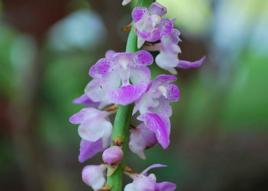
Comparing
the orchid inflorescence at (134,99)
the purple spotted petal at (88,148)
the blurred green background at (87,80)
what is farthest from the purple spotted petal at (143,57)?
the blurred green background at (87,80)

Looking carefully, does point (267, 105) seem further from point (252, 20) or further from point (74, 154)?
point (252, 20)

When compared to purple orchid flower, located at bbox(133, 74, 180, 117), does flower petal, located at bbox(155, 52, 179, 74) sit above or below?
above

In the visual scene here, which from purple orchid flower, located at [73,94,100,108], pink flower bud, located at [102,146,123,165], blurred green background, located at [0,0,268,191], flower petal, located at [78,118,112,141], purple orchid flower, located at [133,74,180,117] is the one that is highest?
purple orchid flower, located at [133,74,180,117]

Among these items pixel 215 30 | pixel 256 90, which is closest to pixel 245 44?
pixel 215 30

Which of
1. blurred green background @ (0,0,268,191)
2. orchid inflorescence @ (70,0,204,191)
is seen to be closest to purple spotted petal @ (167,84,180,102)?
orchid inflorescence @ (70,0,204,191)

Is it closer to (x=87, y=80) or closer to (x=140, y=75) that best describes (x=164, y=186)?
(x=140, y=75)

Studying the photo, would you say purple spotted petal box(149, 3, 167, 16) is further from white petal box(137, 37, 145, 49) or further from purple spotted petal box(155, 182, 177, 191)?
purple spotted petal box(155, 182, 177, 191)
